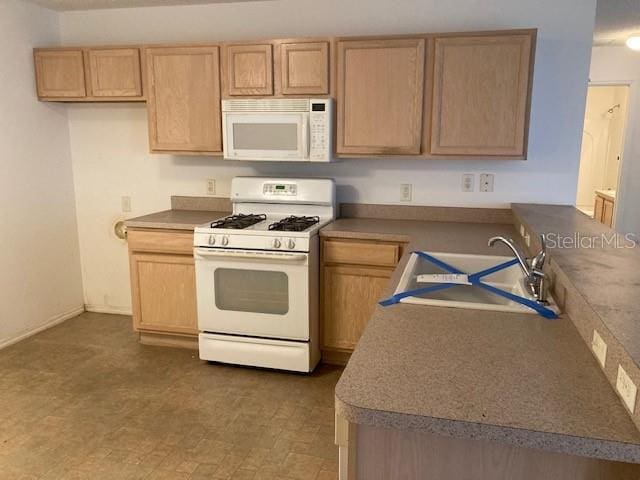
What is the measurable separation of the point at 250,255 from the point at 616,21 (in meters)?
3.38

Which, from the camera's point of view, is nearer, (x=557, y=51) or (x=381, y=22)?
(x=557, y=51)

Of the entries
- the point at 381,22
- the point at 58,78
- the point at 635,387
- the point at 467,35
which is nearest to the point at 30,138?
the point at 58,78

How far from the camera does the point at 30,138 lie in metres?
3.68

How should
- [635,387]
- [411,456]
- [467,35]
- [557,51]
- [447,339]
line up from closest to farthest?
[635,387]
[411,456]
[447,339]
[467,35]
[557,51]

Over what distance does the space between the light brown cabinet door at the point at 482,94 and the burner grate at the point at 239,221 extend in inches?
48.0

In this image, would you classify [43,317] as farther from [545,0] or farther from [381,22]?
[545,0]

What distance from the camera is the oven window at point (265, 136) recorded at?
3201 millimetres

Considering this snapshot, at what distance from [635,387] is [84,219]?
403 centimetres

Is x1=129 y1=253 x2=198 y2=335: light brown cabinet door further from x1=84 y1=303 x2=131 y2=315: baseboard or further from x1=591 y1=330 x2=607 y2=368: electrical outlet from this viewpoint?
x1=591 y1=330 x2=607 y2=368: electrical outlet

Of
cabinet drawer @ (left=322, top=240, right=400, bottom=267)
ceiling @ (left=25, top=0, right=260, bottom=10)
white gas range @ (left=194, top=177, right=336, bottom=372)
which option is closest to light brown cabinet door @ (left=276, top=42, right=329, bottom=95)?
white gas range @ (left=194, top=177, right=336, bottom=372)

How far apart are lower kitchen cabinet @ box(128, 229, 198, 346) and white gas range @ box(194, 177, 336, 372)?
24cm

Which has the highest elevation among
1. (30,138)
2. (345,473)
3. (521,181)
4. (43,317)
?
(30,138)

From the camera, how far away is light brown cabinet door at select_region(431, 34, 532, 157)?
9.45ft

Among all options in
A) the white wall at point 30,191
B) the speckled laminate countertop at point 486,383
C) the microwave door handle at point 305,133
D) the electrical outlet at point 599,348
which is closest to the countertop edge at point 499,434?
the speckled laminate countertop at point 486,383
